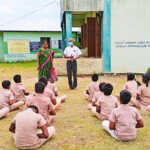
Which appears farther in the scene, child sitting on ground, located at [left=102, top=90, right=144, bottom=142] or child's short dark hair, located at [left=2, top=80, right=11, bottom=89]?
child's short dark hair, located at [left=2, top=80, right=11, bottom=89]

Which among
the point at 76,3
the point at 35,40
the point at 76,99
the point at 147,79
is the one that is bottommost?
the point at 76,99

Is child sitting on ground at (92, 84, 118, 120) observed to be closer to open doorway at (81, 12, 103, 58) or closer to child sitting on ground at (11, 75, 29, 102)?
child sitting on ground at (11, 75, 29, 102)

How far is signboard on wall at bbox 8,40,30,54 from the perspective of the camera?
65.3 feet

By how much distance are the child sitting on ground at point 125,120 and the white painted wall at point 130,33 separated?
278 inches

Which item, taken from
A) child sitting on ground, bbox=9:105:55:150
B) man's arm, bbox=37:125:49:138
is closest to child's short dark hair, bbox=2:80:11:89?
child sitting on ground, bbox=9:105:55:150

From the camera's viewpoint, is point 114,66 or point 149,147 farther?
point 114,66

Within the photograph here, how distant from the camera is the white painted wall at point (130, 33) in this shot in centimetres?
952

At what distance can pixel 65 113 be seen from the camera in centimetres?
470

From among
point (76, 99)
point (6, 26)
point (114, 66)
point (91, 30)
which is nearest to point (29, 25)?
point (6, 26)

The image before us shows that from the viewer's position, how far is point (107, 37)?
9820 millimetres

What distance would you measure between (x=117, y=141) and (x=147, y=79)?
175 cm

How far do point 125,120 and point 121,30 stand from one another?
24.2 ft

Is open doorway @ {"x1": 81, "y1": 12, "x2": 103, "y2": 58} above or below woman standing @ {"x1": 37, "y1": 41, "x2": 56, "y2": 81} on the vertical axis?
above

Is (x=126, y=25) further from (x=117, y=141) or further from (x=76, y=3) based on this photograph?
(x=117, y=141)
